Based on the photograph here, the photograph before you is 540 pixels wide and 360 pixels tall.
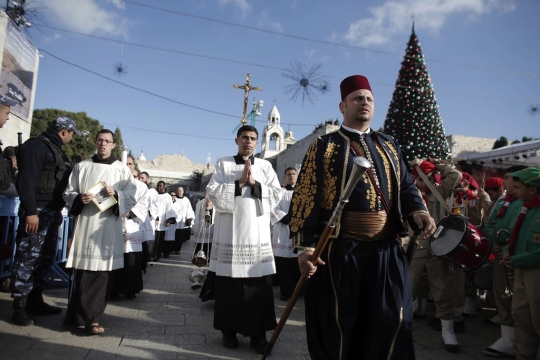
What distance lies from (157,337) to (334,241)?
2.60 metres

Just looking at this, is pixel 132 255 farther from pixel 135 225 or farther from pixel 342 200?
pixel 342 200

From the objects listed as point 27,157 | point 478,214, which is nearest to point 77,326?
point 27,157

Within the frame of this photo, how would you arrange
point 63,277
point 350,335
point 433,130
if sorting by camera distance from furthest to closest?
point 433,130, point 63,277, point 350,335

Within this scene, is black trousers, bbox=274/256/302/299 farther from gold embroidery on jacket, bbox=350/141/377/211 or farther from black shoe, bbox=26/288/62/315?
gold embroidery on jacket, bbox=350/141/377/211

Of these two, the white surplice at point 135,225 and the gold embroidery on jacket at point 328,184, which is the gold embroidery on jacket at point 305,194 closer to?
the gold embroidery on jacket at point 328,184

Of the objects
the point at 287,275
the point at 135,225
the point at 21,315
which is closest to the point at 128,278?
the point at 135,225

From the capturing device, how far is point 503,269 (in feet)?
14.3

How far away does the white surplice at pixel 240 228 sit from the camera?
4109 millimetres

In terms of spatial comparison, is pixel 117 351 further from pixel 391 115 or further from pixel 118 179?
pixel 391 115

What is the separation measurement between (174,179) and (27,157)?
227ft

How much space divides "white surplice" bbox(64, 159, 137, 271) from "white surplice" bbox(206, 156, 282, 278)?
111 centimetres

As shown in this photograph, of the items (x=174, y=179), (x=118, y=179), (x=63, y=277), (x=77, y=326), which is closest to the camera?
(x=77, y=326)

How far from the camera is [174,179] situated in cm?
7206

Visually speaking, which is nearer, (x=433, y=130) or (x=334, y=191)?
(x=334, y=191)
